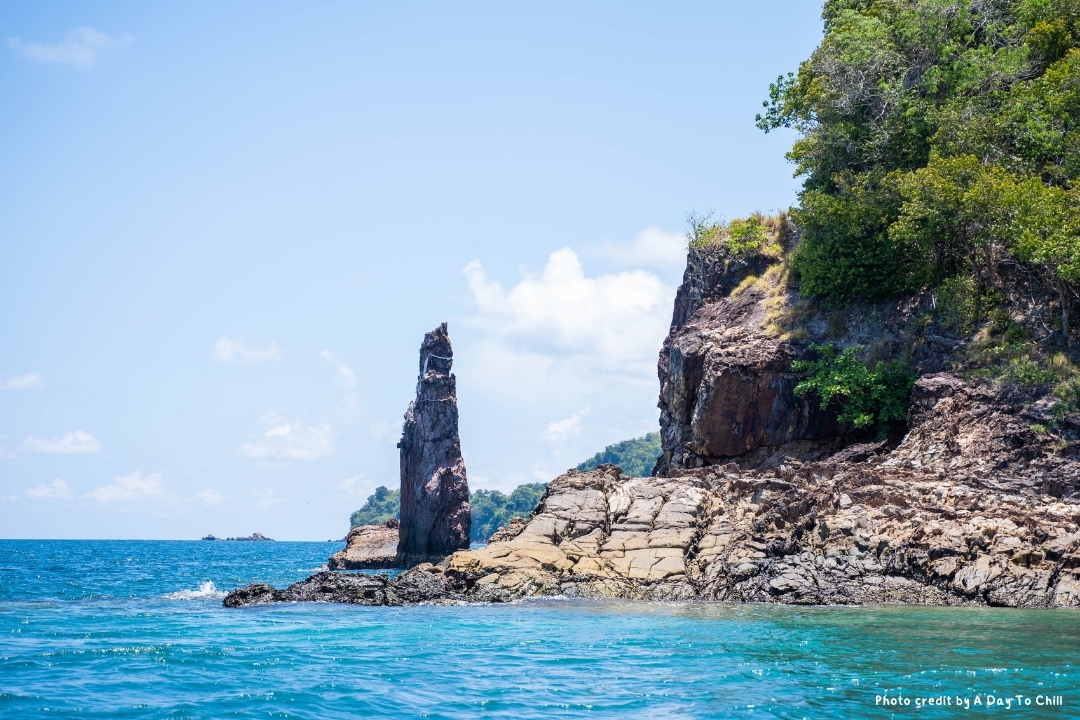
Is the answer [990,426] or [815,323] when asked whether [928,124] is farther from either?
[990,426]

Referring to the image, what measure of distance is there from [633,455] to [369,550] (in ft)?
427

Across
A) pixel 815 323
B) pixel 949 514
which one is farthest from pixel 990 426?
pixel 815 323

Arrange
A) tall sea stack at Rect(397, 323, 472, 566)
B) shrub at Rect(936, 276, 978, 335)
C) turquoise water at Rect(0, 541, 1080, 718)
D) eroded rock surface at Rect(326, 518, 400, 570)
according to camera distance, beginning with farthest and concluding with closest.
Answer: eroded rock surface at Rect(326, 518, 400, 570) < tall sea stack at Rect(397, 323, 472, 566) < shrub at Rect(936, 276, 978, 335) < turquoise water at Rect(0, 541, 1080, 718)

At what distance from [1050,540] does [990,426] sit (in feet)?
19.4

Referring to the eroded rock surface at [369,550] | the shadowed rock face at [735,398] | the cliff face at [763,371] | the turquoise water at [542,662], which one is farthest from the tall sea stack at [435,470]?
the turquoise water at [542,662]

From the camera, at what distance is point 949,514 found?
82.0 ft

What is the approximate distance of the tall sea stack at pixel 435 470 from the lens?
165 feet

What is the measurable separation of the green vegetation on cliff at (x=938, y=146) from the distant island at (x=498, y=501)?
408 feet

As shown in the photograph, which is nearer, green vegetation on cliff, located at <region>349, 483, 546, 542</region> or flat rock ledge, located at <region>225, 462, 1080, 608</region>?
flat rock ledge, located at <region>225, 462, 1080, 608</region>

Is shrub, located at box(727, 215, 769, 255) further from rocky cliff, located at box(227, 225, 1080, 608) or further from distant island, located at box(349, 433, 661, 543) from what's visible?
distant island, located at box(349, 433, 661, 543)

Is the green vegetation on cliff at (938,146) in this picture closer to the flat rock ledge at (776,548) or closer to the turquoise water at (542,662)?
the flat rock ledge at (776,548)

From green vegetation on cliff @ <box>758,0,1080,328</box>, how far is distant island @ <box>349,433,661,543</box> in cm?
12443

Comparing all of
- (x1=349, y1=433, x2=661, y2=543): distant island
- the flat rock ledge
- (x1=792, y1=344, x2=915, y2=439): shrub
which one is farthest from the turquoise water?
(x1=349, y1=433, x2=661, y2=543): distant island

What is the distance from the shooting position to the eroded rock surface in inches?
2099
